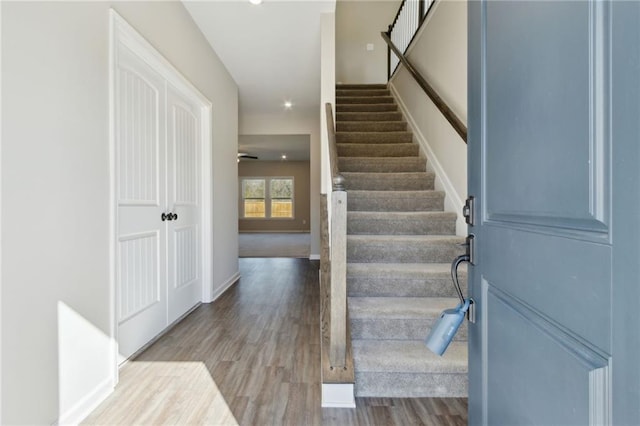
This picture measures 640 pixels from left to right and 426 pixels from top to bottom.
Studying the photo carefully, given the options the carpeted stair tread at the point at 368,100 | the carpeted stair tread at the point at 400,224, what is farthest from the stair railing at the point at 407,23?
the carpeted stair tread at the point at 400,224

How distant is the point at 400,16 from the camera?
4938 millimetres

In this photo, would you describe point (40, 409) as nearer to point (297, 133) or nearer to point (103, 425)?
point (103, 425)

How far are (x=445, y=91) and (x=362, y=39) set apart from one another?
12.7ft

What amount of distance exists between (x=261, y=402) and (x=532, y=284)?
5.15ft

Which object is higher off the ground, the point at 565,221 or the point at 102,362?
the point at 565,221

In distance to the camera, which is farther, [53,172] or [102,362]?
[102,362]

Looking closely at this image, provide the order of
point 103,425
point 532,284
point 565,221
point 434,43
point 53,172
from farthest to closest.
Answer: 1. point 434,43
2. point 103,425
3. point 53,172
4. point 532,284
5. point 565,221

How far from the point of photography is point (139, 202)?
2355 mm

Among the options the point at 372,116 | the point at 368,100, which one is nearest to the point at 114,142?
the point at 372,116

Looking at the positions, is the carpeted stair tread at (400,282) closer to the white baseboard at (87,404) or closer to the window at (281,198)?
the white baseboard at (87,404)

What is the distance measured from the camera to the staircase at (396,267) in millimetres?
1846

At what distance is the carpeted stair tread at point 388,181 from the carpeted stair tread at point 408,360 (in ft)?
5.62

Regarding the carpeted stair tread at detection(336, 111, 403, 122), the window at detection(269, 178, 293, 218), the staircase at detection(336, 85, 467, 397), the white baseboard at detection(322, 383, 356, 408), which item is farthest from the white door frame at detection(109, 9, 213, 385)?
the window at detection(269, 178, 293, 218)

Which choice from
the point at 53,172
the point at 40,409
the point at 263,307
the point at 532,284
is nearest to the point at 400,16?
the point at 263,307
